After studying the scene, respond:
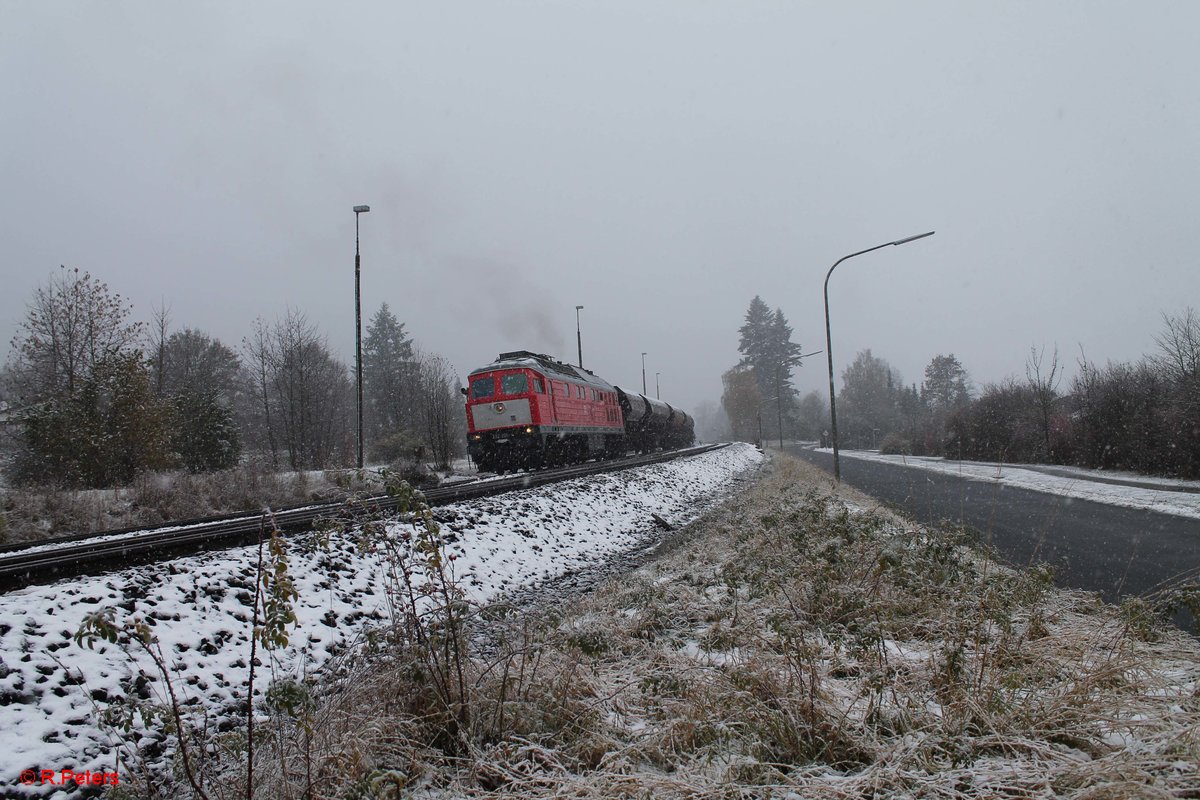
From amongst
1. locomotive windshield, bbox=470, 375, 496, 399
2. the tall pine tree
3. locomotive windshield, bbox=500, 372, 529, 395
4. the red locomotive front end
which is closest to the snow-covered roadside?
the red locomotive front end

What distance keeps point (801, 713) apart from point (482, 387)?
1646cm

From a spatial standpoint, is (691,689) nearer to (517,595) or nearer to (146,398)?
(517,595)

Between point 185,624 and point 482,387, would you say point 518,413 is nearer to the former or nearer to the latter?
point 482,387

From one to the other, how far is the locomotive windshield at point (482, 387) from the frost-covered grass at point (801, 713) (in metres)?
14.1

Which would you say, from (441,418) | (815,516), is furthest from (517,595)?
(441,418)

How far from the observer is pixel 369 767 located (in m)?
2.78

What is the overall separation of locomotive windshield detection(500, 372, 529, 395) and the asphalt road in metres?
10.2

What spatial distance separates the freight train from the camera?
17938 millimetres

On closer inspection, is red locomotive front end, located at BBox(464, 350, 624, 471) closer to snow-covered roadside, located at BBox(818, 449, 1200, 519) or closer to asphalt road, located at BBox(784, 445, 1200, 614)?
asphalt road, located at BBox(784, 445, 1200, 614)

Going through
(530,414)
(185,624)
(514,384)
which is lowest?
(185,624)

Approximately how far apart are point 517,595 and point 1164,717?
6.13 meters

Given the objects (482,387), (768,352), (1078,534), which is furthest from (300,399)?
(768,352)

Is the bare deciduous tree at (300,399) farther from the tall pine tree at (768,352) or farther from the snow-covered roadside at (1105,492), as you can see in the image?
the tall pine tree at (768,352)

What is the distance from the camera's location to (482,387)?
1867 cm
